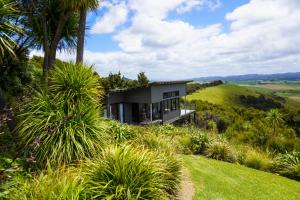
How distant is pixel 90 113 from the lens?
707cm

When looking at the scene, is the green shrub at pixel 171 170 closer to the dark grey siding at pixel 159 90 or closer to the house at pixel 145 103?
the house at pixel 145 103

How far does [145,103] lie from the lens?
25453 mm

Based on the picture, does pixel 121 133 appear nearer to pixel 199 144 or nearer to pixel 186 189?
pixel 186 189

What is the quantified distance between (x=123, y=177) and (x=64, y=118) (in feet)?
6.07

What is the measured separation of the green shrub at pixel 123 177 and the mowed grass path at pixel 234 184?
2115 millimetres

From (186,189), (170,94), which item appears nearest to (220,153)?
(186,189)

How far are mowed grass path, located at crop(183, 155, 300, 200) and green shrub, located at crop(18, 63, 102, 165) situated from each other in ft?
9.46

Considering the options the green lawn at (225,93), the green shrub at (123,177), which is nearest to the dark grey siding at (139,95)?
the green shrub at (123,177)

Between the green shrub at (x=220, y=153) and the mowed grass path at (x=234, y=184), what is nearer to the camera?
the mowed grass path at (x=234, y=184)

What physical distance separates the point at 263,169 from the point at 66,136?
8.75 m

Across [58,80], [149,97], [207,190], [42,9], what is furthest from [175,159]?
[149,97]

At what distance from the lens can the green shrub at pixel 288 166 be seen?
1156cm

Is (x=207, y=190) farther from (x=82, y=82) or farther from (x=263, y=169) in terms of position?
(x=263, y=169)

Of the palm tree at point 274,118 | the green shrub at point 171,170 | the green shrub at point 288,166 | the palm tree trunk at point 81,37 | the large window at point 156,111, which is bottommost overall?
the palm tree at point 274,118
